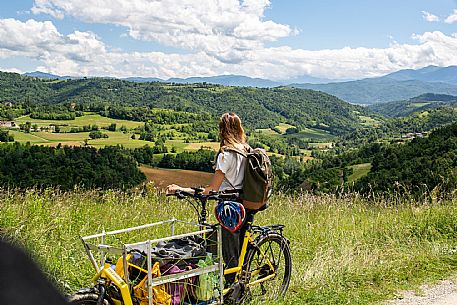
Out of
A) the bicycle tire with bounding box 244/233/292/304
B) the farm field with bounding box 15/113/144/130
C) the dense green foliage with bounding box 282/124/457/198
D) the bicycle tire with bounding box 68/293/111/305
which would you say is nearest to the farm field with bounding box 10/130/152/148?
the farm field with bounding box 15/113/144/130

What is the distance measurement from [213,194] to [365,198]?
5272mm

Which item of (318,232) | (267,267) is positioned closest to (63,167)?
(318,232)

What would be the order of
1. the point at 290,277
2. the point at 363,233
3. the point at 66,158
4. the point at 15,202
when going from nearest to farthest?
1. the point at 290,277
2. the point at 15,202
3. the point at 363,233
4. the point at 66,158

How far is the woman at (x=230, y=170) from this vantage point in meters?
4.90

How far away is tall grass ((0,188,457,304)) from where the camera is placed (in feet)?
18.2

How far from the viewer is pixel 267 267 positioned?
5.34 meters

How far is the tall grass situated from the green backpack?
1.21 m

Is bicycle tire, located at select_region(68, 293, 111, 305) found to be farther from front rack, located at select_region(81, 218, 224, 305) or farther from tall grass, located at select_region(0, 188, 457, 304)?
tall grass, located at select_region(0, 188, 457, 304)

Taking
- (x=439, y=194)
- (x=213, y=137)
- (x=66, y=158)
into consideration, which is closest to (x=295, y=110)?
(x=213, y=137)

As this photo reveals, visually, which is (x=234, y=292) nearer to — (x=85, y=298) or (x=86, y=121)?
(x=85, y=298)

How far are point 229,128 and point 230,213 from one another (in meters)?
0.86

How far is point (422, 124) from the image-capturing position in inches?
5034

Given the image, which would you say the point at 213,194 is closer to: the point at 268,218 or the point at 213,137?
the point at 268,218

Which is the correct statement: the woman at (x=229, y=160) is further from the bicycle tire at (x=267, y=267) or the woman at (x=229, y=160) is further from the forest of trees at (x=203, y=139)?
the bicycle tire at (x=267, y=267)
